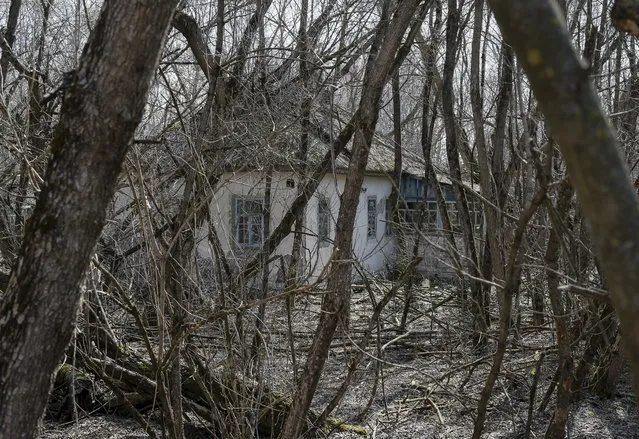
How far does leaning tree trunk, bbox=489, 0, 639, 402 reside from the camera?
148cm

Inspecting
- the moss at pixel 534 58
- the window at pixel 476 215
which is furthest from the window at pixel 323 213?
the moss at pixel 534 58

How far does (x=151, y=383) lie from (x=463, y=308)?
4.16 metres

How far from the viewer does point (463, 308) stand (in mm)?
10305

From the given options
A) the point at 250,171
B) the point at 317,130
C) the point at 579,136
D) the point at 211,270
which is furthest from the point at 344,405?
the point at 579,136

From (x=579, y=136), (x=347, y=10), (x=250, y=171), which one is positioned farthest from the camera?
(x=347, y=10)

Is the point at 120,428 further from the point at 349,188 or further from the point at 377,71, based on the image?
the point at 377,71

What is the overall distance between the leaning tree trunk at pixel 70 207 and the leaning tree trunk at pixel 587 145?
2.37 meters

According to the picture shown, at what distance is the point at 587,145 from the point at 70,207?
8.61 feet

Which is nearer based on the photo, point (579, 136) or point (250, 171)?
point (579, 136)

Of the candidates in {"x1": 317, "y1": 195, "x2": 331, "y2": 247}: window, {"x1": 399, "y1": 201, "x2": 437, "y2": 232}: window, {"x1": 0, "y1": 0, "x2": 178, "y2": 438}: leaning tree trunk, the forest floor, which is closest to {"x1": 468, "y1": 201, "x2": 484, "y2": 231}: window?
{"x1": 399, "y1": 201, "x2": 437, "y2": 232}: window

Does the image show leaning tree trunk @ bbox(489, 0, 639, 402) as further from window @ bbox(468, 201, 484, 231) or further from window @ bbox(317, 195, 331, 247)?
window @ bbox(468, 201, 484, 231)

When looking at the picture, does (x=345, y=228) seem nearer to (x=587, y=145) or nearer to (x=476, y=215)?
(x=587, y=145)

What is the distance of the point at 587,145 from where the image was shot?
151cm

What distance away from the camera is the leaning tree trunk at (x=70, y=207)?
356 cm
